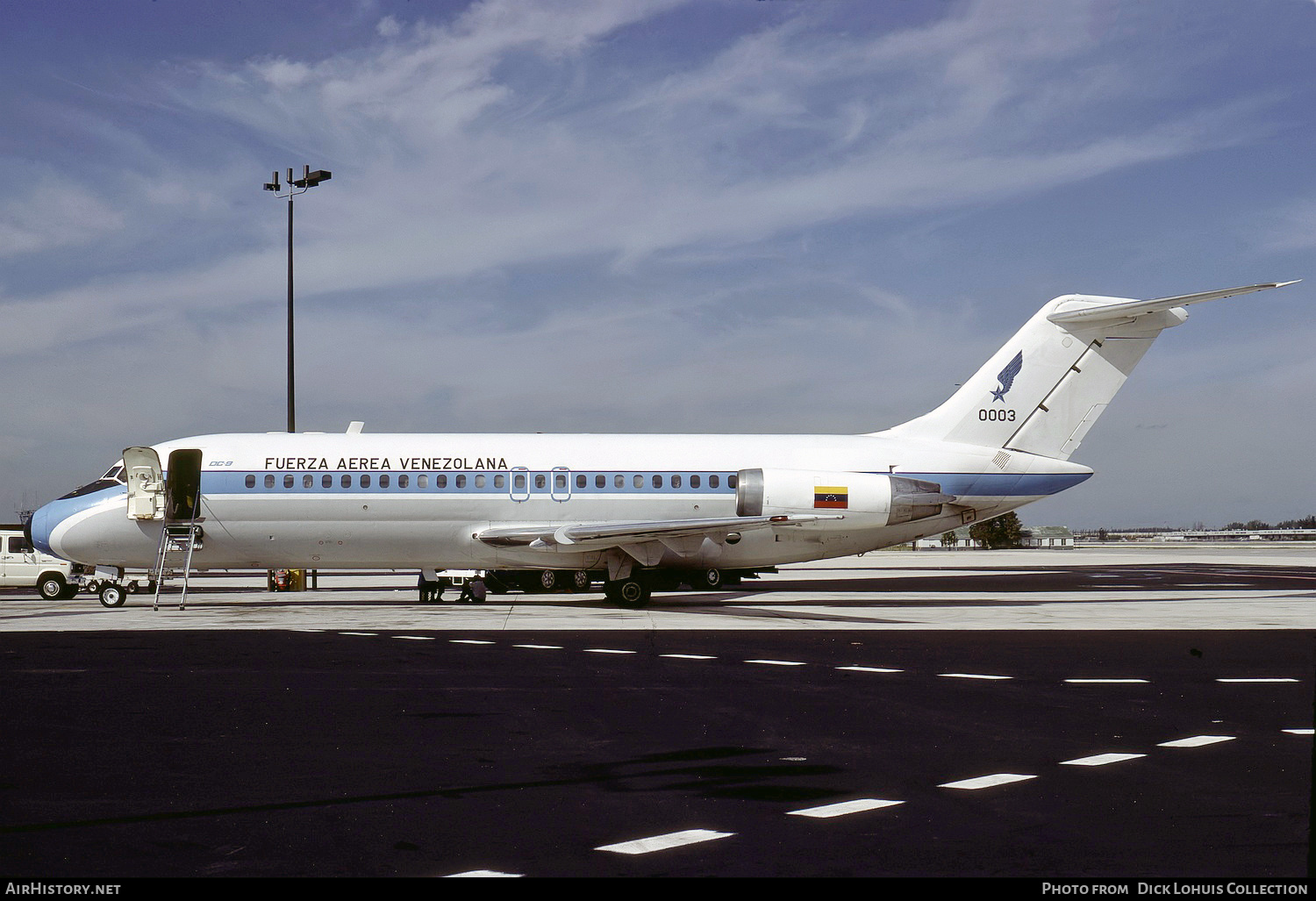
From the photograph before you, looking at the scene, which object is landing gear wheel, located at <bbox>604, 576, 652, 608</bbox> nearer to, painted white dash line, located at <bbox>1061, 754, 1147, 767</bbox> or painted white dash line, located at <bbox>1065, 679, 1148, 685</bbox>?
painted white dash line, located at <bbox>1065, 679, 1148, 685</bbox>

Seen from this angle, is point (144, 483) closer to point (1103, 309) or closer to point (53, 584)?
point (53, 584)

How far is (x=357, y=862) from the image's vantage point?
18.2ft

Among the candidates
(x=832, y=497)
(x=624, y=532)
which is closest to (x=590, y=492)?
(x=624, y=532)

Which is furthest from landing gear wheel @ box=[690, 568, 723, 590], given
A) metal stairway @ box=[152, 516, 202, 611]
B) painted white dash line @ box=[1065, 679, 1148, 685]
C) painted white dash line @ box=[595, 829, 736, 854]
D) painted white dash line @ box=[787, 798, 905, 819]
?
painted white dash line @ box=[595, 829, 736, 854]

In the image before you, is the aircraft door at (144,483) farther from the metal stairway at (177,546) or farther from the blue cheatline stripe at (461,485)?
the blue cheatline stripe at (461,485)

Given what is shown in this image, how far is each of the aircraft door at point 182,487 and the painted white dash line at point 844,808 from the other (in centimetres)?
2297

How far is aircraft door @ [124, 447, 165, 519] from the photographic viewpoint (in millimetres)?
26422

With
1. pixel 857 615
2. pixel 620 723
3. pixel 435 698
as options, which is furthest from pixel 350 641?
pixel 857 615

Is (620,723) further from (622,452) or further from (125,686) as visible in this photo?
(622,452)

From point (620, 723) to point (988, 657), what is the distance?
24.3 feet

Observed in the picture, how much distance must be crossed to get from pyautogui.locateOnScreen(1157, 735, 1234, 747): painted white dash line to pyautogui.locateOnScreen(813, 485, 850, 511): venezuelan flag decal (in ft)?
57.8

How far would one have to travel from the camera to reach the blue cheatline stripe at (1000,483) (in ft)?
93.0

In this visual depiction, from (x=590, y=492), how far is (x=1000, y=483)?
411 inches

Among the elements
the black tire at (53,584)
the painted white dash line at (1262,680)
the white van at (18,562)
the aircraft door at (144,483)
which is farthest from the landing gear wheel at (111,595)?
the painted white dash line at (1262,680)
